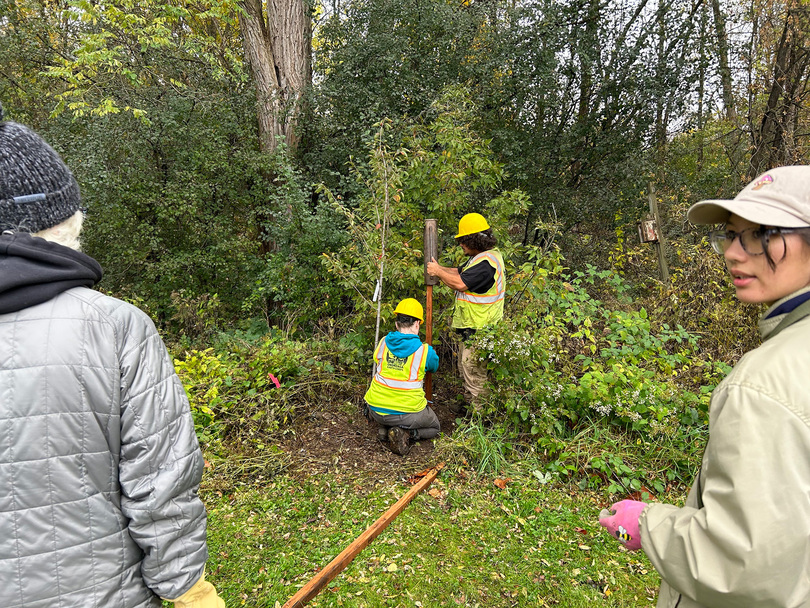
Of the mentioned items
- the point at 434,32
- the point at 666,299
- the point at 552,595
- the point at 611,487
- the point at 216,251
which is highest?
the point at 434,32

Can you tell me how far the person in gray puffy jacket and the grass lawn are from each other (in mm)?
1760

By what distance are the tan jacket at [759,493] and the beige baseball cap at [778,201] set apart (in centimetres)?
23

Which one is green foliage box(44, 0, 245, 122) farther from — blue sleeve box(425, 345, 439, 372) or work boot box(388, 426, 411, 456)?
work boot box(388, 426, 411, 456)

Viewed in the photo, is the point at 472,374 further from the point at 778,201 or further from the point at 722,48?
the point at 722,48

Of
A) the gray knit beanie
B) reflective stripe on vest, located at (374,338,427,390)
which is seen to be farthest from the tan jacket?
reflective stripe on vest, located at (374,338,427,390)

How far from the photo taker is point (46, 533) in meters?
1.33

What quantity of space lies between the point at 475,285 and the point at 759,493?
382cm

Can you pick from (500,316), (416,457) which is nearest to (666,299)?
(500,316)

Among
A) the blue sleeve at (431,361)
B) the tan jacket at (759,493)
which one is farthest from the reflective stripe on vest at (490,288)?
the tan jacket at (759,493)

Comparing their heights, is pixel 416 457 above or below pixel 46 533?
below

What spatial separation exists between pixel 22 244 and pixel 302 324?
251 inches

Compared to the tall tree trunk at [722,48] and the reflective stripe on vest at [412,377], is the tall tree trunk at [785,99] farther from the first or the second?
the reflective stripe on vest at [412,377]

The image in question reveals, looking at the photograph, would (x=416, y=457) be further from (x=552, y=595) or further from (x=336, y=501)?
(x=552, y=595)

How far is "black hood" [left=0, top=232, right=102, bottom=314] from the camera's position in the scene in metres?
1.27
